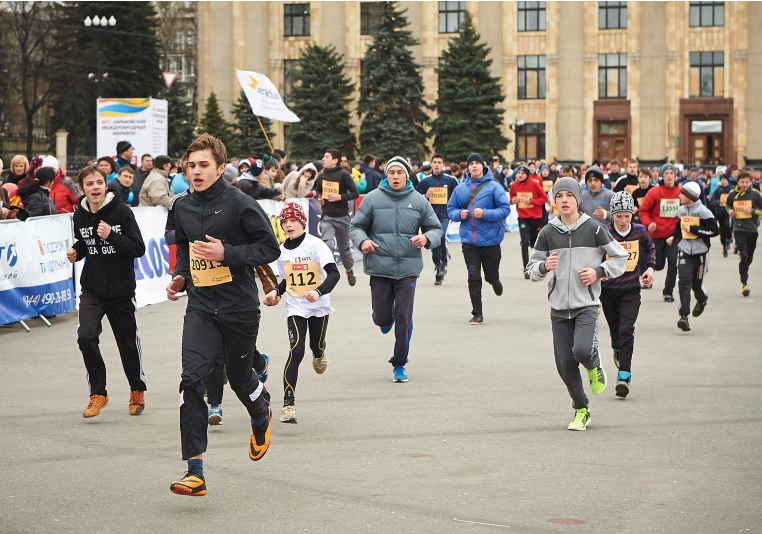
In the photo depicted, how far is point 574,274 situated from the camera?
9.40 meters

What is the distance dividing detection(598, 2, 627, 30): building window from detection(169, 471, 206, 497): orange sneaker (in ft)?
227

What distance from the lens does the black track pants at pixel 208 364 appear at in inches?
275

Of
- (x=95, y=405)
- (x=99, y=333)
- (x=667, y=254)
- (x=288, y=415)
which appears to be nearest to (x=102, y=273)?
(x=99, y=333)

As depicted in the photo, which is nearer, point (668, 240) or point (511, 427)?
point (511, 427)

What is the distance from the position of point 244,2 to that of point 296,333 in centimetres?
6799

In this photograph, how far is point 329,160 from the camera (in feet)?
66.8

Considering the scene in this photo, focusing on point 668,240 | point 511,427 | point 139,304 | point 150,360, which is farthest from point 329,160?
point 511,427

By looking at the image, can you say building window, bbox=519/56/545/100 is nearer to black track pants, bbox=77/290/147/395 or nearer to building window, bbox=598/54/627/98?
building window, bbox=598/54/627/98

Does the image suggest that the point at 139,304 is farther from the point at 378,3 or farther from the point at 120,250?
the point at 378,3

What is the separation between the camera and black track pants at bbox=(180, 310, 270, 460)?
6977 millimetres

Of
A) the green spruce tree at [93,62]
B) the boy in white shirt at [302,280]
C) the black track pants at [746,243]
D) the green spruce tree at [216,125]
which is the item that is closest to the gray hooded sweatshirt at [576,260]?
the boy in white shirt at [302,280]

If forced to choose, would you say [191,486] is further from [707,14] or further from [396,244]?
[707,14]

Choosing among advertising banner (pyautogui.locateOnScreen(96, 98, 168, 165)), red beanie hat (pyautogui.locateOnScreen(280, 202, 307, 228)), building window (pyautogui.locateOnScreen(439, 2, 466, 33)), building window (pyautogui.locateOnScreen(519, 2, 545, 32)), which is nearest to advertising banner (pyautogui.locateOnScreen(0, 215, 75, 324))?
red beanie hat (pyautogui.locateOnScreen(280, 202, 307, 228))

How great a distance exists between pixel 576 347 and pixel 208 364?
312 cm
